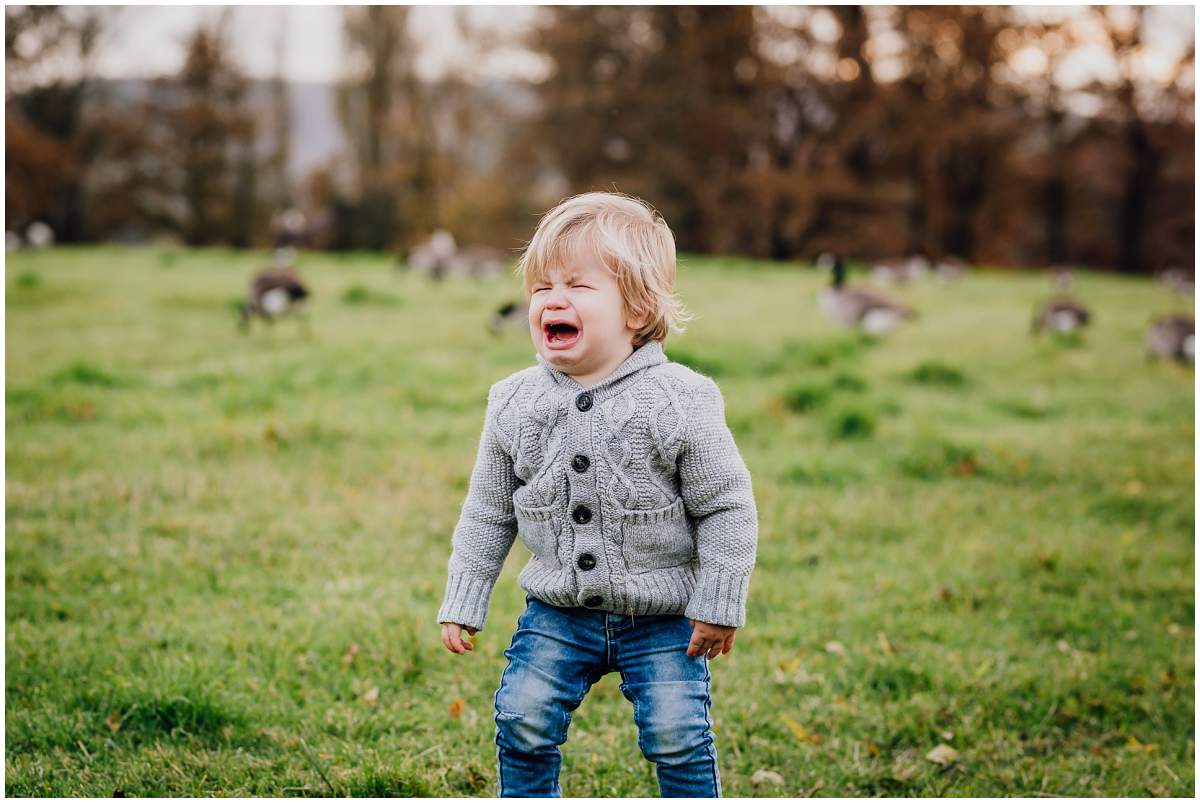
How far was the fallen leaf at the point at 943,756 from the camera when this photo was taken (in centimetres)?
342

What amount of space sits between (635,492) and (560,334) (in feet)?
1.41

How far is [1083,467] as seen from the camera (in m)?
6.79

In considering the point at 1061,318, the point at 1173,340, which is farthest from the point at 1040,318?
the point at 1173,340

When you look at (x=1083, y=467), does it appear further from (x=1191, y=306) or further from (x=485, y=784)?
(x=1191, y=306)

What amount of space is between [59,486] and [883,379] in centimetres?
688

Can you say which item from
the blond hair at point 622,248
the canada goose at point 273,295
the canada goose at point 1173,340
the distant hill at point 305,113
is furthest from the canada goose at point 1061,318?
the distant hill at point 305,113

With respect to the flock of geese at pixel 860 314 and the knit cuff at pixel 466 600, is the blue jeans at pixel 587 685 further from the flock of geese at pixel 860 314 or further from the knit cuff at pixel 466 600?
the flock of geese at pixel 860 314

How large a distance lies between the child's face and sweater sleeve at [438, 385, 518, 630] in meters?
0.26

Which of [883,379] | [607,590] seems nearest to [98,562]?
[607,590]

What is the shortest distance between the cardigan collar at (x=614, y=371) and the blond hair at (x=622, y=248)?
0.20 ft

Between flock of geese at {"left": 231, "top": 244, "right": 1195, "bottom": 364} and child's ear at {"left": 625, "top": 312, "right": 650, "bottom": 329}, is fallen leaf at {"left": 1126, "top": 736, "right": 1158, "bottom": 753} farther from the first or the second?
flock of geese at {"left": 231, "top": 244, "right": 1195, "bottom": 364}

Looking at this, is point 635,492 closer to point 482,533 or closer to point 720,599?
point 720,599

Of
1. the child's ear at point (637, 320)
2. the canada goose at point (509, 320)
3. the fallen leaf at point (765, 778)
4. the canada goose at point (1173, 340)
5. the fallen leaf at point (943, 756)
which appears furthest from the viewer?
the canada goose at point (509, 320)

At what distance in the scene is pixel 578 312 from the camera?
2398mm
